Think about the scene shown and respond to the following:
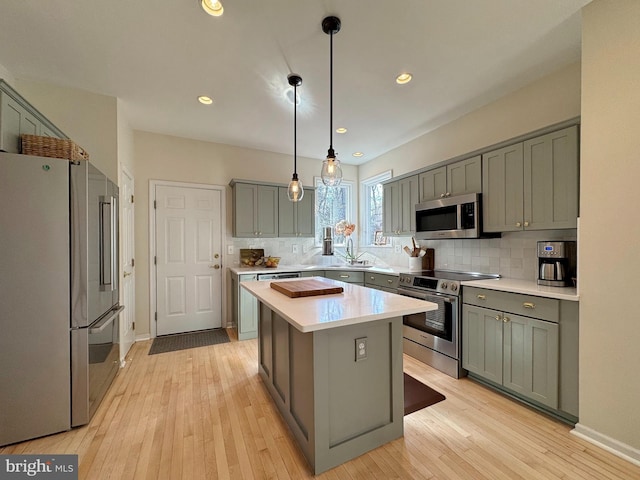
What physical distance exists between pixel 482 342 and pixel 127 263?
386 cm

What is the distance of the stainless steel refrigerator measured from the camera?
168 centimetres

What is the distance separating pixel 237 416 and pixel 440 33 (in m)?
3.15

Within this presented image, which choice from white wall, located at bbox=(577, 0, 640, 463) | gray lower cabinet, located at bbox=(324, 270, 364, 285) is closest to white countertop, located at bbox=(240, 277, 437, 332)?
white wall, located at bbox=(577, 0, 640, 463)

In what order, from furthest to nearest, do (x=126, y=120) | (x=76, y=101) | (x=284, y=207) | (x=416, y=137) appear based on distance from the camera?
(x=284, y=207) → (x=416, y=137) → (x=126, y=120) → (x=76, y=101)

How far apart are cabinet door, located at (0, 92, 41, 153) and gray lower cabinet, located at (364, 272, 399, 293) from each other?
3523 millimetres

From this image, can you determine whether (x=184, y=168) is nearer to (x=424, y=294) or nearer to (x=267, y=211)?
(x=267, y=211)

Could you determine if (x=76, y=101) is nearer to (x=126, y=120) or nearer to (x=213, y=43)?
(x=126, y=120)

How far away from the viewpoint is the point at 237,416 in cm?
200

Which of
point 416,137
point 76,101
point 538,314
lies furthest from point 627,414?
point 76,101

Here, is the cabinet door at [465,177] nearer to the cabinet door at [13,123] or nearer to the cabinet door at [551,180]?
the cabinet door at [551,180]

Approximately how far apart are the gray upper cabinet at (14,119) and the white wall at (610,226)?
372 centimetres

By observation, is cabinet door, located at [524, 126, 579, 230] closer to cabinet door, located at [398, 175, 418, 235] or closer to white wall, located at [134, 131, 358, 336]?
cabinet door, located at [398, 175, 418, 235]

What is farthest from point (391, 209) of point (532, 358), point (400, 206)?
point (532, 358)

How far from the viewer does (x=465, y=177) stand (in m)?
2.81
